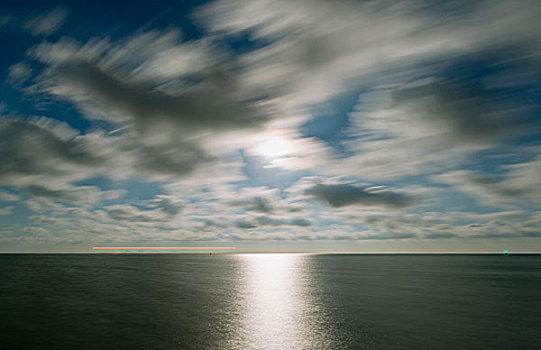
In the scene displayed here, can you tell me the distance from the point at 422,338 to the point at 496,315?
63.9ft

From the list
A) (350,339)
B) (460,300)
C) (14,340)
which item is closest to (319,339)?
(350,339)

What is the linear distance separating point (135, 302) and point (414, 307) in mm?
42937

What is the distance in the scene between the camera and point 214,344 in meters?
27.8

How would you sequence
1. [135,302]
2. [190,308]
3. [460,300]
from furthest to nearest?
1. [460,300]
2. [135,302]
3. [190,308]

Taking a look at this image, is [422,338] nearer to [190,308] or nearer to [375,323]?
[375,323]

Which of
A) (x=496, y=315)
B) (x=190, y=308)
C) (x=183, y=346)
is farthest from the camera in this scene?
(x=190, y=308)

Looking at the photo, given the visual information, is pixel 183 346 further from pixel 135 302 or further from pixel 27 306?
pixel 27 306

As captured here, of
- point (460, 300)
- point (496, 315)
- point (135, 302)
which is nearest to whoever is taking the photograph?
point (496, 315)

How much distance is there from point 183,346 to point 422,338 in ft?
72.9

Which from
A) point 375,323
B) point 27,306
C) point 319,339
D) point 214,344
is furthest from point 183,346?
point 27,306

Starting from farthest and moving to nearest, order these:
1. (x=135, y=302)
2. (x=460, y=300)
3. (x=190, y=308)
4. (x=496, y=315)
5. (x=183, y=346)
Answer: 1. (x=460, y=300)
2. (x=135, y=302)
3. (x=190, y=308)
4. (x=496, y=315)
5. (x=183, y=346)

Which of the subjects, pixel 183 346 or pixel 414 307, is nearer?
pixel 183 346

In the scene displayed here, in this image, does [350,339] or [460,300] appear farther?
[460,300]

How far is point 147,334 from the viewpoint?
3112cm
